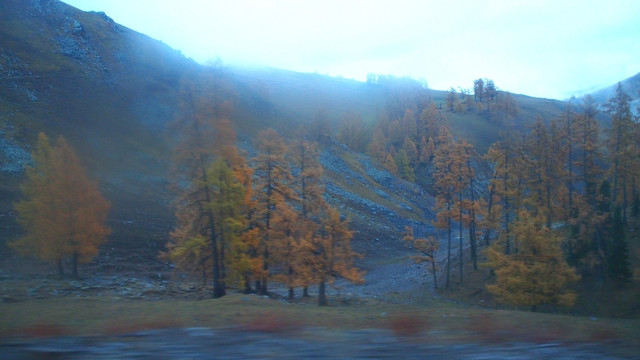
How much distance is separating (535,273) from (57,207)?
26.9 m

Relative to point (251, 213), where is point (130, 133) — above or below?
above

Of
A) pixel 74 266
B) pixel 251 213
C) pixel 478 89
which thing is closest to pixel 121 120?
pixel 74 266

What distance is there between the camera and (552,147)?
35.4 metres

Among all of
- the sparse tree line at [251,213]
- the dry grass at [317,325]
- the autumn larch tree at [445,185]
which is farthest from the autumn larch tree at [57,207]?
the autumn larch tree at [445,185]

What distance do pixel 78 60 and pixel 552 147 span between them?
63.6 meters

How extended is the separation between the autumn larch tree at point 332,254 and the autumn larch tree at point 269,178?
297 cm

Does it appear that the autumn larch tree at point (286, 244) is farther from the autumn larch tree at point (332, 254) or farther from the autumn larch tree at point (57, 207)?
the autumn larch tree at point (57, 207)

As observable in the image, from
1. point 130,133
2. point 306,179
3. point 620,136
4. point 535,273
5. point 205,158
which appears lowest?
point 535,273

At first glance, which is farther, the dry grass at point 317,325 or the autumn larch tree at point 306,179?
the autumn larch tree at point 306,179

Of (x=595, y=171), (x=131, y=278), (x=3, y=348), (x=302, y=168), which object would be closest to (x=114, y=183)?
Answer: (x=131, y=278)

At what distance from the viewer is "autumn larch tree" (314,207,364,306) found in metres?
25.1

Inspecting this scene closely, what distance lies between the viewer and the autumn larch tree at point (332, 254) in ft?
82.3

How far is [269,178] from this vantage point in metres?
25.4

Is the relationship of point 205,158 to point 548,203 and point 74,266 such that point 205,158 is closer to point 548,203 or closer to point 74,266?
point 74,266
